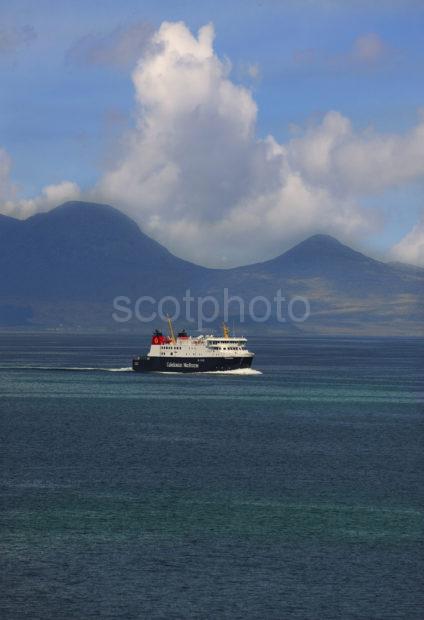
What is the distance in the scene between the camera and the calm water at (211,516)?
51.2m

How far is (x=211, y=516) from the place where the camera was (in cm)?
6681

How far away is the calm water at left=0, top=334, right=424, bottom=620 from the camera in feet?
168

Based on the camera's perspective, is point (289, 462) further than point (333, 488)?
Yes

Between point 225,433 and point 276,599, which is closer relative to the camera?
point 276,599

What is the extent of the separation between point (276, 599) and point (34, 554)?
1432 cm

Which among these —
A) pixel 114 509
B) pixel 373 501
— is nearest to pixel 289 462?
pixel 373 501

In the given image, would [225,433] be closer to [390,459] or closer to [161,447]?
[161,447]

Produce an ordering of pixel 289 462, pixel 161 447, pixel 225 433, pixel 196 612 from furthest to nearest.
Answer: pixel 225 433, pixel 161 447, pixel 289 462, pixel 196 612

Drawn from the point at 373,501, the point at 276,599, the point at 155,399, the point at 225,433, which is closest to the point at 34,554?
the point at 276,599

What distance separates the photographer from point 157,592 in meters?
51.8

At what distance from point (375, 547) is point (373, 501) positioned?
40.8 ft

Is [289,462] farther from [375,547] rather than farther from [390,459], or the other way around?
[375,547]

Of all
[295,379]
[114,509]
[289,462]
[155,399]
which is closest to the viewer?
[114,509]

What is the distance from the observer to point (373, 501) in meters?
72.4
